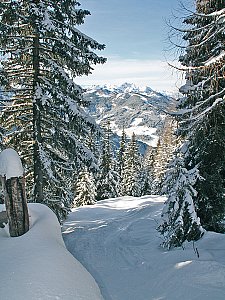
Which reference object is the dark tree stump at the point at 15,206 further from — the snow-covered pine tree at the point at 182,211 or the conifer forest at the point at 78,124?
the snow-covered pine tree at the point at 182,211

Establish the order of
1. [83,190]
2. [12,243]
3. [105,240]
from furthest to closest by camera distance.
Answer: [83,190], [105,240], [12,243]

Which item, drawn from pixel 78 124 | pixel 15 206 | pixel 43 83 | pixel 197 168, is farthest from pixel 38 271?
pixel 43 83

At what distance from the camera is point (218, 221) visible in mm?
8258

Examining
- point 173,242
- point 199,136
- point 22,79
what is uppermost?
point 22,79

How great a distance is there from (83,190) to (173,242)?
22322 mm

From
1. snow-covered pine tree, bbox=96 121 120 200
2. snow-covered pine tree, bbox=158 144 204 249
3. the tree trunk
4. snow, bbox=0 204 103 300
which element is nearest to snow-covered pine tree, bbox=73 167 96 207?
snow-covered pine tree, bbox=96 121 120 200

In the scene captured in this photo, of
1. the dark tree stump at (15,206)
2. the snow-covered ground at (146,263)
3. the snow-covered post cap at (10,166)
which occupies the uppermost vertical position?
the snow-covered post cap at (10,166)

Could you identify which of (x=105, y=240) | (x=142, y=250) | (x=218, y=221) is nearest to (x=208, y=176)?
(x=218, y=221)

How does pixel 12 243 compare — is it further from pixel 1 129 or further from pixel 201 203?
pixel 1 129

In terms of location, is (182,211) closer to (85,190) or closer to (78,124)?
(78,124)

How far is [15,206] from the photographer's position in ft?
16.9

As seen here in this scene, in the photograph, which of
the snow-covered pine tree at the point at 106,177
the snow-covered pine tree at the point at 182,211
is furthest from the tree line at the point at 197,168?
the snow-covered pine tree at the point at 106,177

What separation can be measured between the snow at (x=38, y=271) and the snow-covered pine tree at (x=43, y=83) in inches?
198

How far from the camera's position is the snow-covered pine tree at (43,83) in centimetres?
906
